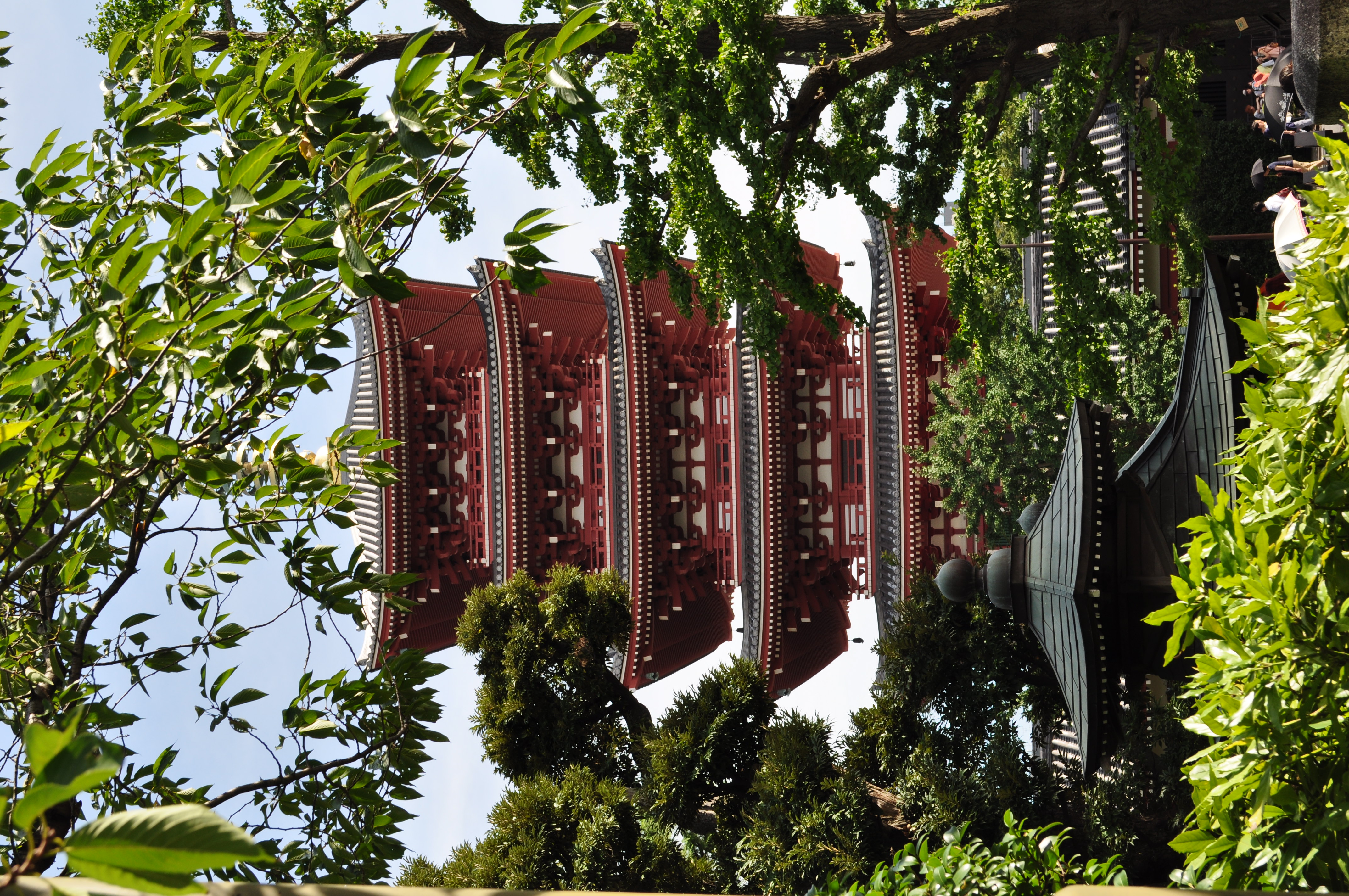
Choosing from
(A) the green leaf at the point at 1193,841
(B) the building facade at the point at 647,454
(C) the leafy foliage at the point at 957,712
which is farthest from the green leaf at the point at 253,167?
(B) the building facade at the point at 647,454

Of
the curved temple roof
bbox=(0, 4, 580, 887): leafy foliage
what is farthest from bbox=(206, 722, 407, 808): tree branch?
the curved temple roof

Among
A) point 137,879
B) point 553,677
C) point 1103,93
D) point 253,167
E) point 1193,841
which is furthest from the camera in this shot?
point 553,677

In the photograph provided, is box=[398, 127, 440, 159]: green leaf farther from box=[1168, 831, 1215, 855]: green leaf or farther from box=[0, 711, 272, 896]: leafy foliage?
box=[1168, 831, 1215, 855]: green leaf

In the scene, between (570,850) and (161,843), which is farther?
(570,850)

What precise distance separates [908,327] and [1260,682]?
9939mm

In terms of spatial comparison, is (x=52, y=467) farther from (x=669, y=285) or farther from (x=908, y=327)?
(x=908, y=327)

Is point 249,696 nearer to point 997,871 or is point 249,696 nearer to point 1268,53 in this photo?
point 997,871

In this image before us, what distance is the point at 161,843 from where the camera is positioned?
1.46 metres

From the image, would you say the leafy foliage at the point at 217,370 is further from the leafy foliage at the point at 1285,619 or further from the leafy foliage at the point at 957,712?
the leafy foliage at the point at 957,712

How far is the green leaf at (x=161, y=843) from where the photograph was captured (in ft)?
4.72

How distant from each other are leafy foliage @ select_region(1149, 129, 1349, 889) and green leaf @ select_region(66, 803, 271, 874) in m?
3.28

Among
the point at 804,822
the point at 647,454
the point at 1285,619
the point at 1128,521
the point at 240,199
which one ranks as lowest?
the point at 804,822

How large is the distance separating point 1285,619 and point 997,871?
219 centimetres

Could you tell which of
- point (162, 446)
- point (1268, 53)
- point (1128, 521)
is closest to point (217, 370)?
point (162, 446)
